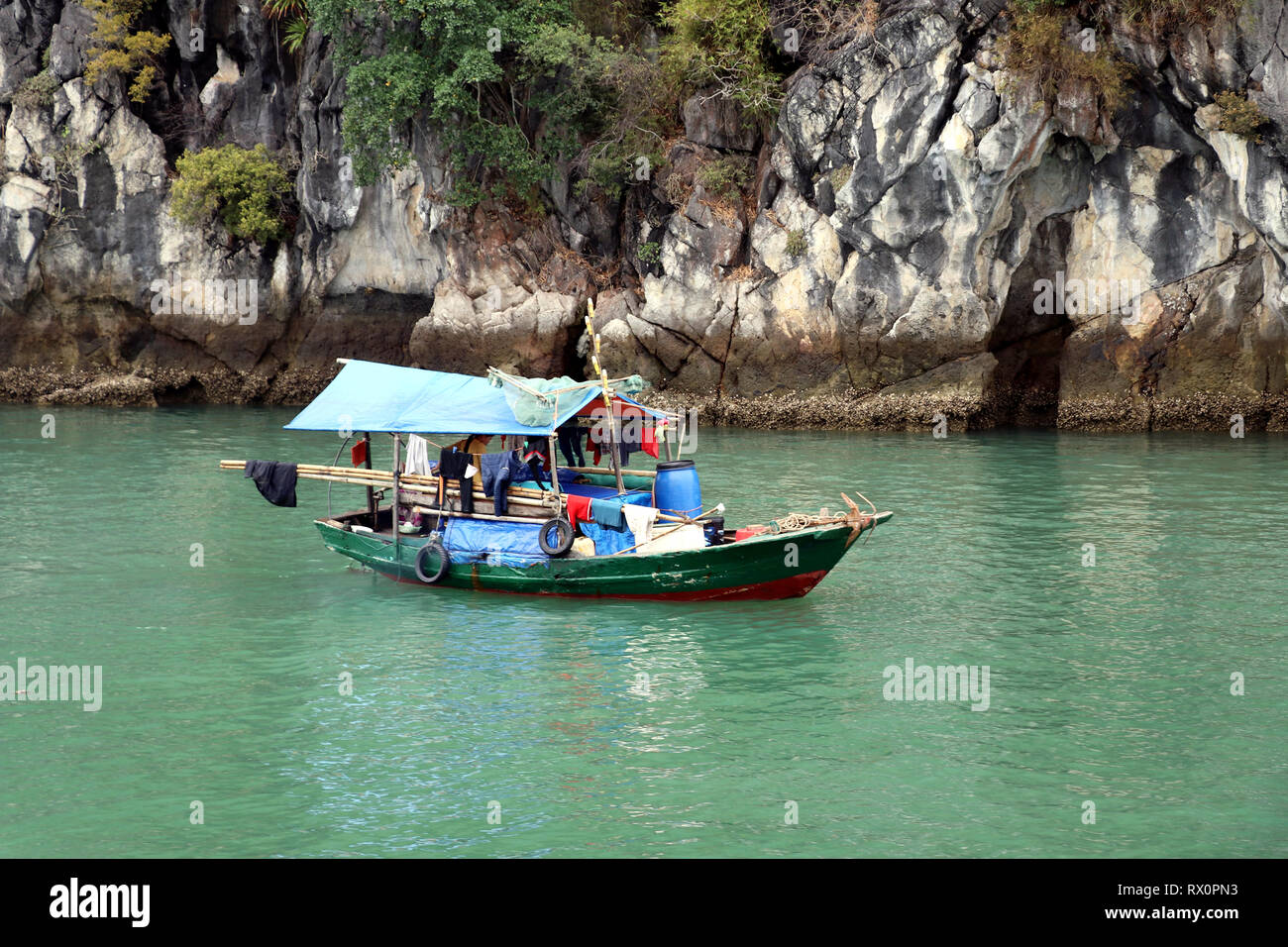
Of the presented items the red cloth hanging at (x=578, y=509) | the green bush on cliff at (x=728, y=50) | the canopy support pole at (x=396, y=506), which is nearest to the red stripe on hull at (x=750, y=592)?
the red cloth hanging at (x=578, y=509)

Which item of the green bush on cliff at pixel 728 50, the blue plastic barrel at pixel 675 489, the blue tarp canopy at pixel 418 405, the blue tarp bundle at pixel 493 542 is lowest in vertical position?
the blue tarp bundle at pixel 493 542

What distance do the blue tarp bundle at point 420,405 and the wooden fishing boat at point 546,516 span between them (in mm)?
22

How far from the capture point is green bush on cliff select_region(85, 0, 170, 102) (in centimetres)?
3575

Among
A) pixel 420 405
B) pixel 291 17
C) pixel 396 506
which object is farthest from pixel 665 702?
pixel 291 17

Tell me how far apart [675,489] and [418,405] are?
127 inches

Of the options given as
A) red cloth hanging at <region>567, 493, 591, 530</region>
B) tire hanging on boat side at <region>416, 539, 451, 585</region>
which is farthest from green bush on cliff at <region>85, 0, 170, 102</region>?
red cloth hanging at <region>567, 493, 591, 530</region>

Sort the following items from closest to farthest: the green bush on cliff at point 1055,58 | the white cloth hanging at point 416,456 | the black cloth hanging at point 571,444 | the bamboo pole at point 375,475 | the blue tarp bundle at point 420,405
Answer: the blue tarp bundle at point 420,405
the bamboo pole at point 375,475
the white cloth hanging at point 416,456
the black cloth hanging at point 571,444
the green bush on cliff at point 1055,58

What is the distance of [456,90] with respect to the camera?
3098 centimetres

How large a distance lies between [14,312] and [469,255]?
13518 millimetres

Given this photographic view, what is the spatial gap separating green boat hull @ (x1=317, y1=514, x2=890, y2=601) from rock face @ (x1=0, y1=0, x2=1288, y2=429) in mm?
16287

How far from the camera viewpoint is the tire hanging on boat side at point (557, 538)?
14.8m

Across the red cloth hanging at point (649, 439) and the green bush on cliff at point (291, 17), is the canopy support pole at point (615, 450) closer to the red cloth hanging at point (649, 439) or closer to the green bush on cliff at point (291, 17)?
the red cloth hanging at point (649, 439)

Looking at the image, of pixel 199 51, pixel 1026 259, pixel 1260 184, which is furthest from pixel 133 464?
pixel 1260 184

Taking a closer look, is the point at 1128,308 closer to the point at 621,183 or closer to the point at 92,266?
the point at 621,183
